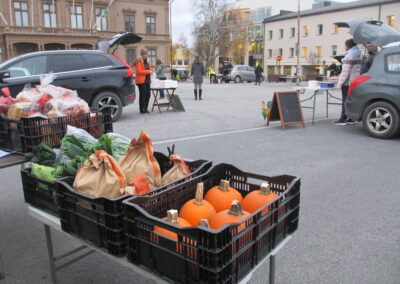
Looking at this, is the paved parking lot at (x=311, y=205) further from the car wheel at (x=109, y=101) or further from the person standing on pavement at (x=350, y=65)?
the person standing on pavement at (x=350, y=65)

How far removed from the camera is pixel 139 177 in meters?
2.14

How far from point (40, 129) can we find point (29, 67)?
22.5 ft

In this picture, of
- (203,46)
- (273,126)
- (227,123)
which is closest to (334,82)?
(273,126)

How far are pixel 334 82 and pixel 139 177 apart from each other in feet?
31.1

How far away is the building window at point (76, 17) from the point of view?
4719 centimetres

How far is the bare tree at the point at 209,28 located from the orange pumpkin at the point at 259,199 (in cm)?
5602

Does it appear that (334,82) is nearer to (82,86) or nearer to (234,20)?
(82,86)

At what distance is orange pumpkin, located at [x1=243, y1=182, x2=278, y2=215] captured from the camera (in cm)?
209

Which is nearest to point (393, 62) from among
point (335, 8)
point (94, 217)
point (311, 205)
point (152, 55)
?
point (311, 205)

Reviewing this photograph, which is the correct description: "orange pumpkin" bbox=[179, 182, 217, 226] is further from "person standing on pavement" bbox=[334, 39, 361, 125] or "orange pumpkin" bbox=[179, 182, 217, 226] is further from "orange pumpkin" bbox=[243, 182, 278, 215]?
"person standing on pavement" bbox=[334, 39, 361, 125]

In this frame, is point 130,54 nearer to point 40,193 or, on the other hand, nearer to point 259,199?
point 40,193

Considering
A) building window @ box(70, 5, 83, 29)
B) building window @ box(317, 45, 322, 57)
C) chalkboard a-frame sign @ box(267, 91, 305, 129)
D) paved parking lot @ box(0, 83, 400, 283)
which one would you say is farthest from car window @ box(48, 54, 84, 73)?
building window @ box(317, 45, 322, 57)

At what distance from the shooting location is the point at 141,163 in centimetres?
227

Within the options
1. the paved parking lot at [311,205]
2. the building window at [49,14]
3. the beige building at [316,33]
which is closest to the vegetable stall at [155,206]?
the paved parking lot at [311,205]
